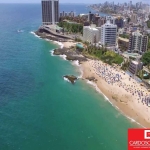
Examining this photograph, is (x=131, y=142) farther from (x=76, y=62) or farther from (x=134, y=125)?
(x=76, y=62)

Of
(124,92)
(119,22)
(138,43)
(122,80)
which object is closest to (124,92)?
(124,92)

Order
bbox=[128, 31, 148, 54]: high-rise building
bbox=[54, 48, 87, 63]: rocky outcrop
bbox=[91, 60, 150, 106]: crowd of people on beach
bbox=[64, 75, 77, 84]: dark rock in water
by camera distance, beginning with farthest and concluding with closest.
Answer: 1. bbox=[54, 48, 87, 63]: rocky outcrop
2. bbox=[128, 31, 148, 54]: high-rise building
3. bbox=[64, 75, 77, 84]: dark rock in water
4. bbox=[91, 60, 150, 106]: crowd of people on beach

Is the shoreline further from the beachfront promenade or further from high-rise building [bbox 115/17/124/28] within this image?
high-rise building [bbox 115/17/124/28]

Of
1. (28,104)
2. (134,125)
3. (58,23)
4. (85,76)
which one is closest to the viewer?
(134,125)

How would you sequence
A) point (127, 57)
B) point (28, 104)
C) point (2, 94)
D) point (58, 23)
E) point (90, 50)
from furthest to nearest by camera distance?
point (58, 23)
point (90, 50)
point (127, 57)
point (2, 94)
point (28, 104)

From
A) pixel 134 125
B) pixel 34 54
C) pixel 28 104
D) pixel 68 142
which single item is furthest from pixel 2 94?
pixel 34 54

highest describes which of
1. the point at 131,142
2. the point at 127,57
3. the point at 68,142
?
the point at 131,142

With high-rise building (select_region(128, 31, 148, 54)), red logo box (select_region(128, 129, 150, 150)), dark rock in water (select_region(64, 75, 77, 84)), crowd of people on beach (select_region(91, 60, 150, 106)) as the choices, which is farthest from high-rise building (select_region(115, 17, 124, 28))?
red logo box (select_region(128, 129, 150, 150))
